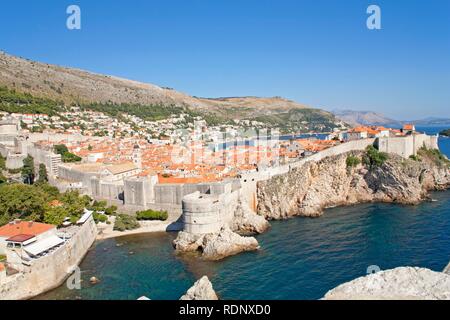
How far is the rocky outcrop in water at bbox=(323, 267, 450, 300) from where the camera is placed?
849 centimetres

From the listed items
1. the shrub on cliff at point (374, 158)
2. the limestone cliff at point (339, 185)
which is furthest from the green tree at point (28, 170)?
the shrub on cliff at point (374, 158)

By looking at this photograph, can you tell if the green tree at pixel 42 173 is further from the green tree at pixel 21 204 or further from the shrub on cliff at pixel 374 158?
the shrub on cliff at pixel 374 158

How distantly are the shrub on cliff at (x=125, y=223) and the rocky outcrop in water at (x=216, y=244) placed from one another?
479 cm

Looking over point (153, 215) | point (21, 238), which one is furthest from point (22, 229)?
point (153, 215)

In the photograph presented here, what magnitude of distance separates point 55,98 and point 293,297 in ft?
243

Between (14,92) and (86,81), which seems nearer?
(14,92)

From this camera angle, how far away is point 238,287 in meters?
17.5

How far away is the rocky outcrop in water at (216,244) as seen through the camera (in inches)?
853

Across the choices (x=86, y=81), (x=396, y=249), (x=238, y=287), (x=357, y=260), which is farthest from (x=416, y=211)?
(x=86, y=81)

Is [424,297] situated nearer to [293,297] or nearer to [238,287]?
[293,297]

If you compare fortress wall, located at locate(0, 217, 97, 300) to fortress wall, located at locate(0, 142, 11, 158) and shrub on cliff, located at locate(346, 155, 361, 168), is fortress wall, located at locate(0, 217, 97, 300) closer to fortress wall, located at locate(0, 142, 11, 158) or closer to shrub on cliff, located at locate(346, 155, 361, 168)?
fortress wall, located at locate(0, 142, 11, 158)

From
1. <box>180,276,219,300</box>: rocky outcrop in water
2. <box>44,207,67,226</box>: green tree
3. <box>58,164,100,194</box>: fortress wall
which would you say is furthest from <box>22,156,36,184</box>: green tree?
<box>180,276,219,300</box>: rocky outcrop in water

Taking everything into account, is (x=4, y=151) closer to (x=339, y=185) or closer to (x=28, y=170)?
(x=28, y=170)

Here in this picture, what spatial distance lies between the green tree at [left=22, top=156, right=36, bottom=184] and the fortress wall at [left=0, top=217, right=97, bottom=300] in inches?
619
